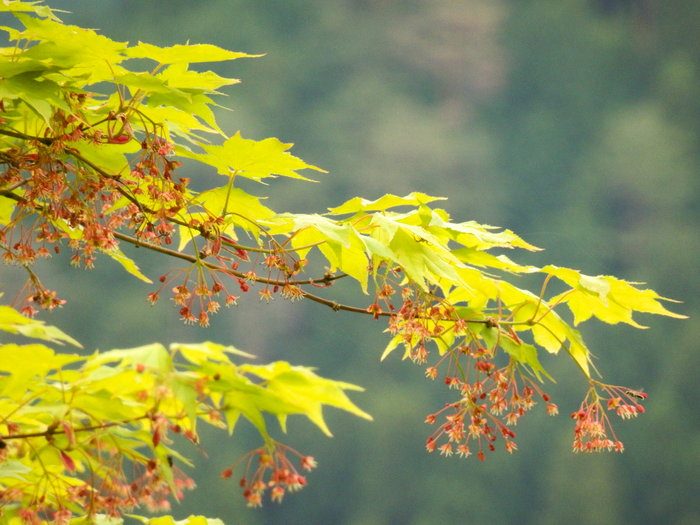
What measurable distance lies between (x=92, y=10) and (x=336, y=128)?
1922mm

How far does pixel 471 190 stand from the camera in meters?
5.35

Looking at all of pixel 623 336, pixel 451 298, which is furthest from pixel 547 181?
pixel 451 298

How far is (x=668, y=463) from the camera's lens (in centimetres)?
465

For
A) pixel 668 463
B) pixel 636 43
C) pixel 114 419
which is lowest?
pixel 668 463

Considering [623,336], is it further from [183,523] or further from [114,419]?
[114,419]

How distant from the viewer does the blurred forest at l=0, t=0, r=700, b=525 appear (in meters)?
4.70

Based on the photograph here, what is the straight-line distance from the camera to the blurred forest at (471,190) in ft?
15.4

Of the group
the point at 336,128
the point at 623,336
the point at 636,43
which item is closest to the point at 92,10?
the point at 336,128

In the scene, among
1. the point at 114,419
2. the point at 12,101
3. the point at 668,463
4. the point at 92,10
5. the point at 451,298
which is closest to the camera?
the point at 114,419

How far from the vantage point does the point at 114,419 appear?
80 centimetres

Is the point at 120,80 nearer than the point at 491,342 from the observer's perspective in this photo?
Yes

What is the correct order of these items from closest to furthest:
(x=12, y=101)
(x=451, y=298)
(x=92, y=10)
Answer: (x=12, y=101) → (x=451, y=298) → (x=92, y=10)

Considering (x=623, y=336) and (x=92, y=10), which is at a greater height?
(x=92, y=10)

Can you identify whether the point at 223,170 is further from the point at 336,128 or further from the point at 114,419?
the point at 336,128
